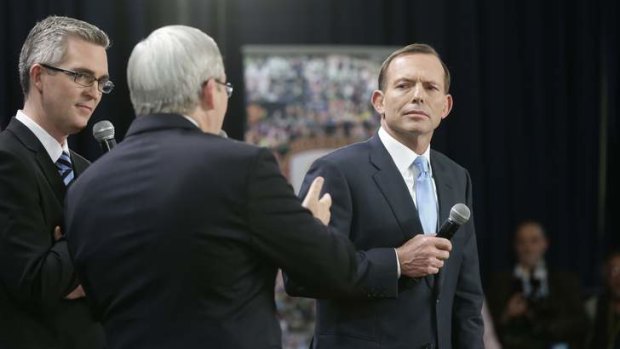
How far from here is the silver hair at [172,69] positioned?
5.85 feet

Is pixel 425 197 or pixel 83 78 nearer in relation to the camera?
pixel 83 78

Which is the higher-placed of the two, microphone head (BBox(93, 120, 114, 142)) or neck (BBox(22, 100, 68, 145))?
Answer: neck (BBox(22, 100, 68, 145))

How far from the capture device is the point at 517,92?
627 centimetres

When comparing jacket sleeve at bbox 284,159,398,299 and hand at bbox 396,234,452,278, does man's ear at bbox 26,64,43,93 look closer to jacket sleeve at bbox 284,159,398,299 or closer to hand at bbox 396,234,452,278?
jacket sleeve at bbox 284,159,398,299

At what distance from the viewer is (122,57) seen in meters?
4.96

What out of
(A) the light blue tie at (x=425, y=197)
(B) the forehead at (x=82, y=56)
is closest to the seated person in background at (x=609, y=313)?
(A) the light blue tie at (x=425, y=197)

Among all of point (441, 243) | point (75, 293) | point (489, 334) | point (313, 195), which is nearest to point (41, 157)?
point (75, 293)

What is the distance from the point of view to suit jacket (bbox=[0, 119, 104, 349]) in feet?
6.53

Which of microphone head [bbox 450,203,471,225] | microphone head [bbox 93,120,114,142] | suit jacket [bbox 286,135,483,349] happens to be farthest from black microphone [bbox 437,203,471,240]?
microphone head [bbox 93,120,114,142]

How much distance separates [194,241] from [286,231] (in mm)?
163

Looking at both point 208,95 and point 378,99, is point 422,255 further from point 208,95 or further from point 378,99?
point 208,95

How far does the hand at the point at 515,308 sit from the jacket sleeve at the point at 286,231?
3.95 meters

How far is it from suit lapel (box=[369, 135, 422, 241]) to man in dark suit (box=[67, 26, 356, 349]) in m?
0.57

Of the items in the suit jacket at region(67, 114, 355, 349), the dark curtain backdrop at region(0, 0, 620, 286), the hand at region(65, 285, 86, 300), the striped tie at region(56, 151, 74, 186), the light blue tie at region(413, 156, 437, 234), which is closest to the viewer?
the suit jacket at region(67, 114, 355, 349)
